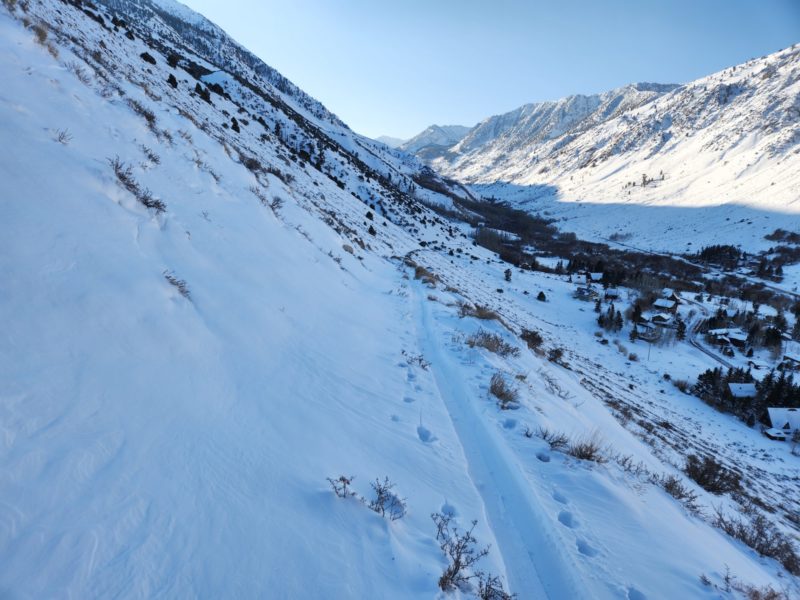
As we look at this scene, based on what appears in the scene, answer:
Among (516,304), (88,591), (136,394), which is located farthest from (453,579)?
A: (516,304)

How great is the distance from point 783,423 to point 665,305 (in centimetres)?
2031

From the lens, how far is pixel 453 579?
3115 mm

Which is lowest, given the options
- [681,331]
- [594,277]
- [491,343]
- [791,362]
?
[491,343]

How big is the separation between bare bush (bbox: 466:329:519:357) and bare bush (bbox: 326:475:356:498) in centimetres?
639

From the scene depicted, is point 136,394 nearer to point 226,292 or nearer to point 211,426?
point 211,426

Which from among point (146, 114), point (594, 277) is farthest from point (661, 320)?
point (146, 114)

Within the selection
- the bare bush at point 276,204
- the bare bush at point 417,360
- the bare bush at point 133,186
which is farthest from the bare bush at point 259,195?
the bare bush at point 417,360

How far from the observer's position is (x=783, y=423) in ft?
71.6

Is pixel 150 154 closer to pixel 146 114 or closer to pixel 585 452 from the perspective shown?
pixel 146 114

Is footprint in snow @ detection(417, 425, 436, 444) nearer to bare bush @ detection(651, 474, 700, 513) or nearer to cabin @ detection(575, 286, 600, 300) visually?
bare bush @ detection(651, 474, 700, 513)

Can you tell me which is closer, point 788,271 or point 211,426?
point 211,426

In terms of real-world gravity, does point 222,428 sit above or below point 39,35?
below

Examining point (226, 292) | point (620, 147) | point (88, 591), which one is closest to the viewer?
point (88, 591)

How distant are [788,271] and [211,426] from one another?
8622 centimetres
